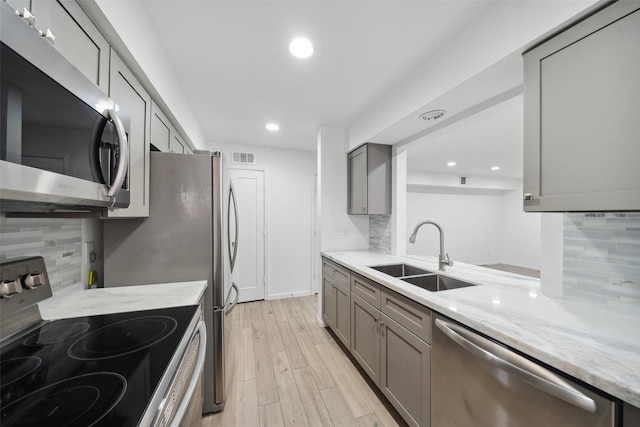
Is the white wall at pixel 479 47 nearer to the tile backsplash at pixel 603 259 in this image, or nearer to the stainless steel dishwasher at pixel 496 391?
the tile backsplash at pixel 603 259

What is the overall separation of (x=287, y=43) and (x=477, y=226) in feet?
24.4

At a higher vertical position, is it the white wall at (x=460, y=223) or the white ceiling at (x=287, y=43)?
the white ceiling at (x=287, y=43)

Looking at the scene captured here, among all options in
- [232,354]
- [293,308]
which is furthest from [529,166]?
[293,308]

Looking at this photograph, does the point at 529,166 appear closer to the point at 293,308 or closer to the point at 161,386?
the point at 161,386

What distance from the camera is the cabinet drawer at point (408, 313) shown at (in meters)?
1.27

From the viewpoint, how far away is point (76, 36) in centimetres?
87

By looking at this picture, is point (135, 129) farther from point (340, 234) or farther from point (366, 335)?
point (340, 234)

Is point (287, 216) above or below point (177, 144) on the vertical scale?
below

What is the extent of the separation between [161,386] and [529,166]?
1.65 meters

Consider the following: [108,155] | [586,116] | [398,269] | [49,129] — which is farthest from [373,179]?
[49,129]

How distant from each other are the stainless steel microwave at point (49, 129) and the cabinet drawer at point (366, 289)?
160cm

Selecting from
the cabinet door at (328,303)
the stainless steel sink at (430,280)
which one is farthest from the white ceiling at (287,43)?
the cabinet door at (328,303)

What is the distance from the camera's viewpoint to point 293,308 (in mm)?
3457

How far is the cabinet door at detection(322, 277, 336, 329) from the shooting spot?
8.32 ft
